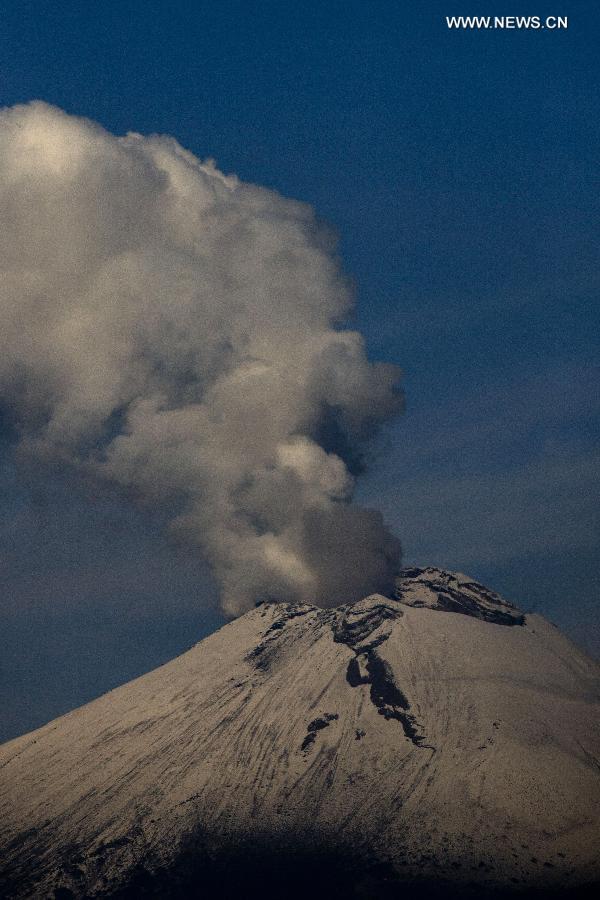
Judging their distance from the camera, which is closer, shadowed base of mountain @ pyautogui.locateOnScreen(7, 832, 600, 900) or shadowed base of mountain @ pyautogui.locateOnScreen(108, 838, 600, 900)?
shadowed base of mountain @ pyautogui.locateOnScreen(108, 838, 600, 900)

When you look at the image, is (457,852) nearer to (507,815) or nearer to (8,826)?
(507,815)

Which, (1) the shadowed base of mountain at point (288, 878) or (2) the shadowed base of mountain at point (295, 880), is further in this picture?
(1) the shadowed base of mountain at point (288, 878)

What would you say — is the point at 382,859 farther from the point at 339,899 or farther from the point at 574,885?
the point at 574,885

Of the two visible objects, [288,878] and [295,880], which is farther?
[288,878]

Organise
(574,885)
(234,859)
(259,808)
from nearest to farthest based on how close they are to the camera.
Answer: (574,885)
(234,859)
(259,808)

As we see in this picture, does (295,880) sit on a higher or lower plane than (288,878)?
lower

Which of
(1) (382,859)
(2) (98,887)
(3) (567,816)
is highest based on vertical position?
(3) (567,816)

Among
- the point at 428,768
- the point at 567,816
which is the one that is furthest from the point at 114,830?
the point at 567,816

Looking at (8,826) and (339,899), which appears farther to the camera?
(8,826)

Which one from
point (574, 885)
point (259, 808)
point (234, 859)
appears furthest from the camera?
point (259, 808)

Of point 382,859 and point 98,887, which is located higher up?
point 382,859
